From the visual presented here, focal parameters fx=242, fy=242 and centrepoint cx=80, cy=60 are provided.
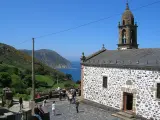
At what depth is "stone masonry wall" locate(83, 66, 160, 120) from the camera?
1947 centimetres

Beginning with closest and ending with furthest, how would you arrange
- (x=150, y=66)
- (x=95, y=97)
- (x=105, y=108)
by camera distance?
(x=150, y=66) < (x=105, y=108) < (x=95, y=97)

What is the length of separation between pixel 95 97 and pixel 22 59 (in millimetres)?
46640

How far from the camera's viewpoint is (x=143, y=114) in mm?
20297

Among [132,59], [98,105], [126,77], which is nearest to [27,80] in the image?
[98,105]

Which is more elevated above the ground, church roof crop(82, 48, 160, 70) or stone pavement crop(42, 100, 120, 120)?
church roof crop(82, 48, 160, 70)

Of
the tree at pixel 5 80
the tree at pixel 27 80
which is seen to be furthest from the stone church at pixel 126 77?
the tree at pixel 27 80

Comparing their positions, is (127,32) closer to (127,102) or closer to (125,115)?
(127,102)

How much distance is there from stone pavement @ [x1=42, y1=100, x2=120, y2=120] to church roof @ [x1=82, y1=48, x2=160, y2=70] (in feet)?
15.4

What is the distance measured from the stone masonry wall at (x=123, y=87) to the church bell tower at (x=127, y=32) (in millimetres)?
5004

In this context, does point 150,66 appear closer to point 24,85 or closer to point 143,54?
point 143,54

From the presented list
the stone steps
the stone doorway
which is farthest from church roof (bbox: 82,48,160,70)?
the stone steps

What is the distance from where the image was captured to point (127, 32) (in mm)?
27984

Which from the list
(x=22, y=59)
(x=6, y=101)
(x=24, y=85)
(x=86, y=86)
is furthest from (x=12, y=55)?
(x=6, y=101)

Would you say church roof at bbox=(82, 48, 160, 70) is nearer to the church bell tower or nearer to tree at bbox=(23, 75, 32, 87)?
the church bell tower
